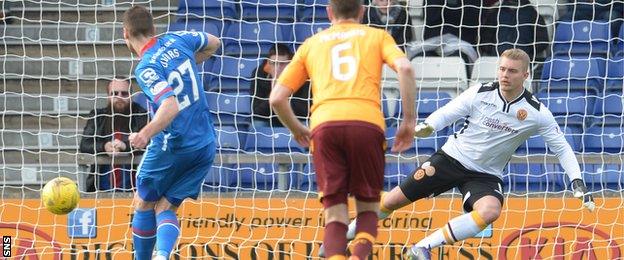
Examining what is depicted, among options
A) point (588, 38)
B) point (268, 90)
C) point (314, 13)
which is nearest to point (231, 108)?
point (268, 90)

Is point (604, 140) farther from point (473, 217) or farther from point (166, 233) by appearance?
point (166, 233)

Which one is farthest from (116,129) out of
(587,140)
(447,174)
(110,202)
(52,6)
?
(587,140)

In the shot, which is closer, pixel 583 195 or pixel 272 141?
pixel 583 195

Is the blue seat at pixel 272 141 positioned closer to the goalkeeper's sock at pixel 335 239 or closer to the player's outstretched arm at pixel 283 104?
the player's outstretched arm at pixel 283 104

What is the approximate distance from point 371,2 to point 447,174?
3.76m

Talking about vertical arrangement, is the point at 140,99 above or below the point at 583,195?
above


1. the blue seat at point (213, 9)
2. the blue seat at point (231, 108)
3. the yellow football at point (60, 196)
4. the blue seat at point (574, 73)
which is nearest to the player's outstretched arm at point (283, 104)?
the yellow football at point (60, 196)

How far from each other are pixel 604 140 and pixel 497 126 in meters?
2.66

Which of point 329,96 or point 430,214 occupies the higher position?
point 329,96

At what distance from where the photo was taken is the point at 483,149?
907cm

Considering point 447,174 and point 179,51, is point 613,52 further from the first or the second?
point 179,51

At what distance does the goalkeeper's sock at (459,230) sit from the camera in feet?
29.0

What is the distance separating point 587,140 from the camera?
37.6ft
